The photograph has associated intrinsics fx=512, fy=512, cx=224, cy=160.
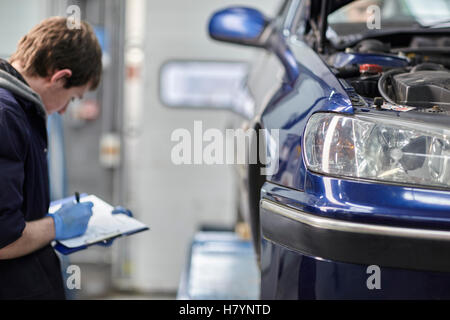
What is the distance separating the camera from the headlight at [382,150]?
4.00 ft

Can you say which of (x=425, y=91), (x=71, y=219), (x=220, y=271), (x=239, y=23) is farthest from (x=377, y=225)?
(x=220, y=271)

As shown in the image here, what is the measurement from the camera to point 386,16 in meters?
2.44

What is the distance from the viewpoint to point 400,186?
1.20 metres

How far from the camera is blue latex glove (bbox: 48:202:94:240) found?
64.7 inches

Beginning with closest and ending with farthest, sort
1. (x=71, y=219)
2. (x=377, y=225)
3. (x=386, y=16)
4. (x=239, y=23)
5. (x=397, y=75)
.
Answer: (x=377, y=225)
(x=397, y=75)
(x=71, y=219)
(x=239, y=23)
(x=386, y=16)

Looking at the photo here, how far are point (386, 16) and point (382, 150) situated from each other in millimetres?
1405

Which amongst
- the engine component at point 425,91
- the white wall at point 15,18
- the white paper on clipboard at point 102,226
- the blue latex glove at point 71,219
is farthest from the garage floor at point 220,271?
the white wall at point 15,18

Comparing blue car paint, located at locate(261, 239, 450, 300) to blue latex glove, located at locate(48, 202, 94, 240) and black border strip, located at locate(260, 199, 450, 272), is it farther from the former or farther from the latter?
blue latex glove, located at locate(48, 202, 94, 240)

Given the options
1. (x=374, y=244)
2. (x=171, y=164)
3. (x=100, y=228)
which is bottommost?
(x=171, y=164)

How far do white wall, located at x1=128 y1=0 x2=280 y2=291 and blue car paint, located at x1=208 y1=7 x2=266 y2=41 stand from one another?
1.75 metres

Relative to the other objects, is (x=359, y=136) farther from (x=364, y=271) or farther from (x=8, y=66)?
(x=8, y=66)

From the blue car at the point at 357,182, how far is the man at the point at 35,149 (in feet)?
2.11

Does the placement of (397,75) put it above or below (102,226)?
above

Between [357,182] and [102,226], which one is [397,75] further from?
[102,226]
